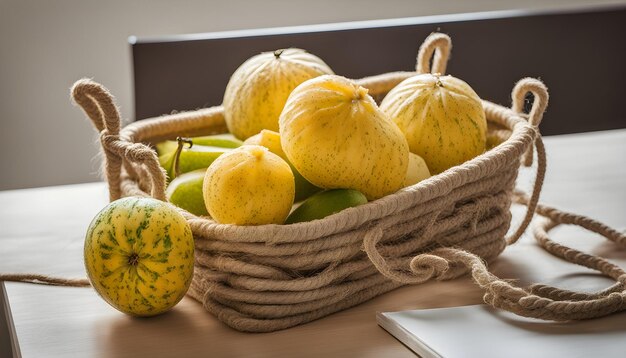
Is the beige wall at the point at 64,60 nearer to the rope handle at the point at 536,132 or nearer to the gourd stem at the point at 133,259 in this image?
the rope handle at the point at 536,132

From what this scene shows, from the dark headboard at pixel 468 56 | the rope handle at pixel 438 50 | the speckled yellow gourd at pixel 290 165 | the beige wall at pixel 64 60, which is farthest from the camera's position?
the beige wall at pixel 64 60

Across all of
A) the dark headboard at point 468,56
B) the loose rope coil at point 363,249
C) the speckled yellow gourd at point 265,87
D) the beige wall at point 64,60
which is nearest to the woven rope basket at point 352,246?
the loose rope coil at point 363,249

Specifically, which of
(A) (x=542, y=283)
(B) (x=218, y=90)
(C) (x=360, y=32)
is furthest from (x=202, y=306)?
(C) (x=360, y=32)

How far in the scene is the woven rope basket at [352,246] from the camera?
0.82 metres

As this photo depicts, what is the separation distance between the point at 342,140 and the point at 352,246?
0.10 metres

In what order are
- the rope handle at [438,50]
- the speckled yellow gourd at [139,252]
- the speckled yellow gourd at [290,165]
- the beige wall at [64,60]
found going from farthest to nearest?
1. the beige wall at [64,60]
2. the rope handle at [438,50]
3. the speckled yellow gourd at [290,165]
4. the speckled yellow gourd at [139,252]

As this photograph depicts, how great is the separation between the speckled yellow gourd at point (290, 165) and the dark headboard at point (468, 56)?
94 cm

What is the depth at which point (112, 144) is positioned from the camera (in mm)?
934

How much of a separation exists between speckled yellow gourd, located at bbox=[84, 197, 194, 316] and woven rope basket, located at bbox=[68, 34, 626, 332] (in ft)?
0.11

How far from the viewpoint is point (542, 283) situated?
3.13ft

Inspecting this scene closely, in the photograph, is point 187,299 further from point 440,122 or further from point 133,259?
point 440,122

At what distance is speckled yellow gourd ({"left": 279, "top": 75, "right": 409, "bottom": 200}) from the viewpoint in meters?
0.85

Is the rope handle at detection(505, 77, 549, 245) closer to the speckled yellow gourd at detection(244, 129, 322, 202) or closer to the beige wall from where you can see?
the speckled yellow gourd at detection(244, 129, 322, 202)

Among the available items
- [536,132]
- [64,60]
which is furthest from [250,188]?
[64,60]
